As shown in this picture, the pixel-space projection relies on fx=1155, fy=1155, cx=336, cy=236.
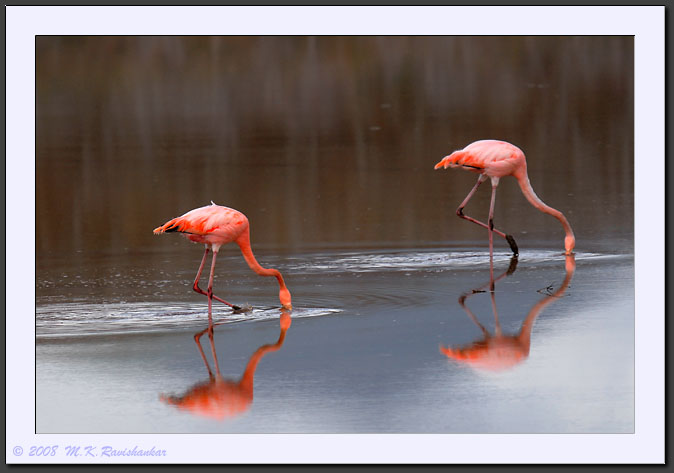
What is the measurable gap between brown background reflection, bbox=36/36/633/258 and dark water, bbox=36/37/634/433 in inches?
3.0

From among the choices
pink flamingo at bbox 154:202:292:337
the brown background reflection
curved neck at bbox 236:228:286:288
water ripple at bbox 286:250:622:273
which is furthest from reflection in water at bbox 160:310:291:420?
the brown background reflection

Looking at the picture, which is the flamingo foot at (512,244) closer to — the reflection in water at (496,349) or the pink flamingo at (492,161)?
the pink flamingo at (492,161)

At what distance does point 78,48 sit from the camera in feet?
90.8

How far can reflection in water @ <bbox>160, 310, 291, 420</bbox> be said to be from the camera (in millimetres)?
7879

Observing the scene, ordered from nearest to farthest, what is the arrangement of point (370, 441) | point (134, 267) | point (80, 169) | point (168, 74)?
point (370, 441)
point (134, 267)
point (80, 169)
point (168, 74)

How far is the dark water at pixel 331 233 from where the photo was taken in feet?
26.9

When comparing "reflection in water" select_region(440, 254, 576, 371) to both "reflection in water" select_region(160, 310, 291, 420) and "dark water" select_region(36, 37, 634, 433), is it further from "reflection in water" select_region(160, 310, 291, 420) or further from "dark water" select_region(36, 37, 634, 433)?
"reflection in water" select_region(160, 310, 291, 420)

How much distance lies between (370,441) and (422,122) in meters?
17.1

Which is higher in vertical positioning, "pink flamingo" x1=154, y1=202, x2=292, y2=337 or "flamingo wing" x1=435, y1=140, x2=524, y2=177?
"flamingo wing" x1=435, y1=140, x2=524, y2=177

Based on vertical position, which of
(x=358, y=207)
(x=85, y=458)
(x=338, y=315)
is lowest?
(x=85, y=458)

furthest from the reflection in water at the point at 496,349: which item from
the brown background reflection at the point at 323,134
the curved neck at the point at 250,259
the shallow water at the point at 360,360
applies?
the brown background reflection at the point at 323,134

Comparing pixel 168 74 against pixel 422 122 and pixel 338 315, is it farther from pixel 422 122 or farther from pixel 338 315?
pixel 338 315

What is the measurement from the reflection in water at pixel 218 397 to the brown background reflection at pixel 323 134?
501 centimetres

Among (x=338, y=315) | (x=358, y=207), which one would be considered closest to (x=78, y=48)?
(x=358, y=207)
